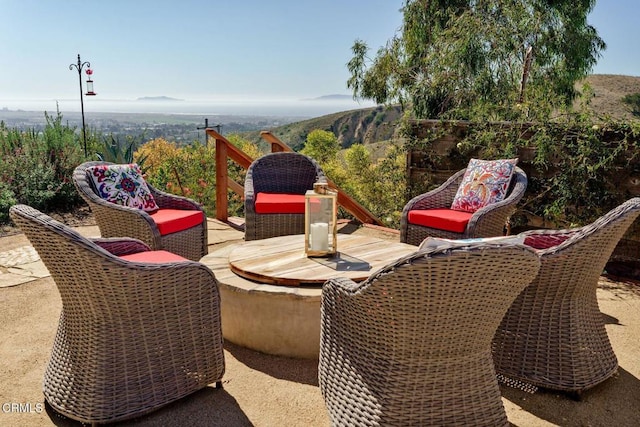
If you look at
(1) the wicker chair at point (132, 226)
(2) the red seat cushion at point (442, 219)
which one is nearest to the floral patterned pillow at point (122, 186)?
(1) the wicker chair at point (132, 226)

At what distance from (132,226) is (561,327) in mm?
2688

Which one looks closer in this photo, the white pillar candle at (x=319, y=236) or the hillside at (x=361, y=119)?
the white pillar candle at (x=319, y=236)

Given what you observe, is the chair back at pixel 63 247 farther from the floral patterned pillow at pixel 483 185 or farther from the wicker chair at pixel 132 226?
the floral patterned pillow at pixel 483 185

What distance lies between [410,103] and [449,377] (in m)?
11.8

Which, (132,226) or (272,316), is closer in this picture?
(272,316)

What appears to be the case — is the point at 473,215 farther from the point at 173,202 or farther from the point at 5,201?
the point at 5,201

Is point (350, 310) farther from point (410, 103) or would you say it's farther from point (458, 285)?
point (410, 103)

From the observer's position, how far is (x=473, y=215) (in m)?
3.64

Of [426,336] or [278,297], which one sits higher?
[426,336]

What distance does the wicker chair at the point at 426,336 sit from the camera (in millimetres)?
1454

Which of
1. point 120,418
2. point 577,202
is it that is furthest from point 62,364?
point 577,202

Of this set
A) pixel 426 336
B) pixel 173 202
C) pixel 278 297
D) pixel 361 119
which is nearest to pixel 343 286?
pixel 426 336

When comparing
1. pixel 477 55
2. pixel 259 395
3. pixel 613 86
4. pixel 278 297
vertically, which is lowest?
pixel 259 395

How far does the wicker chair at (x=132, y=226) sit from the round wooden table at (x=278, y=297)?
31.0 inches
